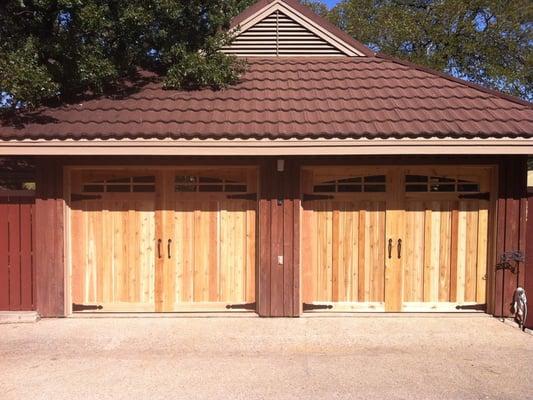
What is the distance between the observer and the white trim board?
6.86 meters

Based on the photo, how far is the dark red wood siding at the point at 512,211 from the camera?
7.54 metres

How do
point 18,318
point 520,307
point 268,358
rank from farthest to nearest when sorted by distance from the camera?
1. point 18,318
2. point 520,307
3. point 268,358

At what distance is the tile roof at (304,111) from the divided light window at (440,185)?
0.93 m

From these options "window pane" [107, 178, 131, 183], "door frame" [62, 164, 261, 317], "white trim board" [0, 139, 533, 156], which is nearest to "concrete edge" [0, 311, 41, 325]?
"door frame" [62, 164, 261, 317]

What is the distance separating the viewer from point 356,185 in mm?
7734

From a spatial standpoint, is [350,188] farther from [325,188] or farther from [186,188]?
[186,188]

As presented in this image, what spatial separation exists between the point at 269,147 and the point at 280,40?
3474mm

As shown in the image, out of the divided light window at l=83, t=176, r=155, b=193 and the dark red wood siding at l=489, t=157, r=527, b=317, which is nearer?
the dark red wood siding at l=489, t=157, r=527, b=317

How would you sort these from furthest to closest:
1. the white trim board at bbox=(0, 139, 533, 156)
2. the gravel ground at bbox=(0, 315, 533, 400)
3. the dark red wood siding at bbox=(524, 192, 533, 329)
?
the dark red wood siding at bbox=(524, 192, 533, 329) < the white trim board at bbox=(0, 139, 533, 156) < the gravel ground at bbox=(0, 315, 533, 400)

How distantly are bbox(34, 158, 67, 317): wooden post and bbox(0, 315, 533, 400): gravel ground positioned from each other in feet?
1.88

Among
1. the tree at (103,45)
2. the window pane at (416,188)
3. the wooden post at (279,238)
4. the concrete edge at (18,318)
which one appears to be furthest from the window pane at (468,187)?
the concrete edge at (18,318)

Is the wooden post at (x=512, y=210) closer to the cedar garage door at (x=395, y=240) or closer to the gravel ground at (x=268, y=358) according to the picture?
the cedar garage door at (x=395, y=240)

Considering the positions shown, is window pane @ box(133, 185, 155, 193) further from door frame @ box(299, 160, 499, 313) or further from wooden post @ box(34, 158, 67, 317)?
door frame @ box(299, 160, 499, 313)

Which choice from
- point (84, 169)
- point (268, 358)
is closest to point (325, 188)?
point (268, 358)
